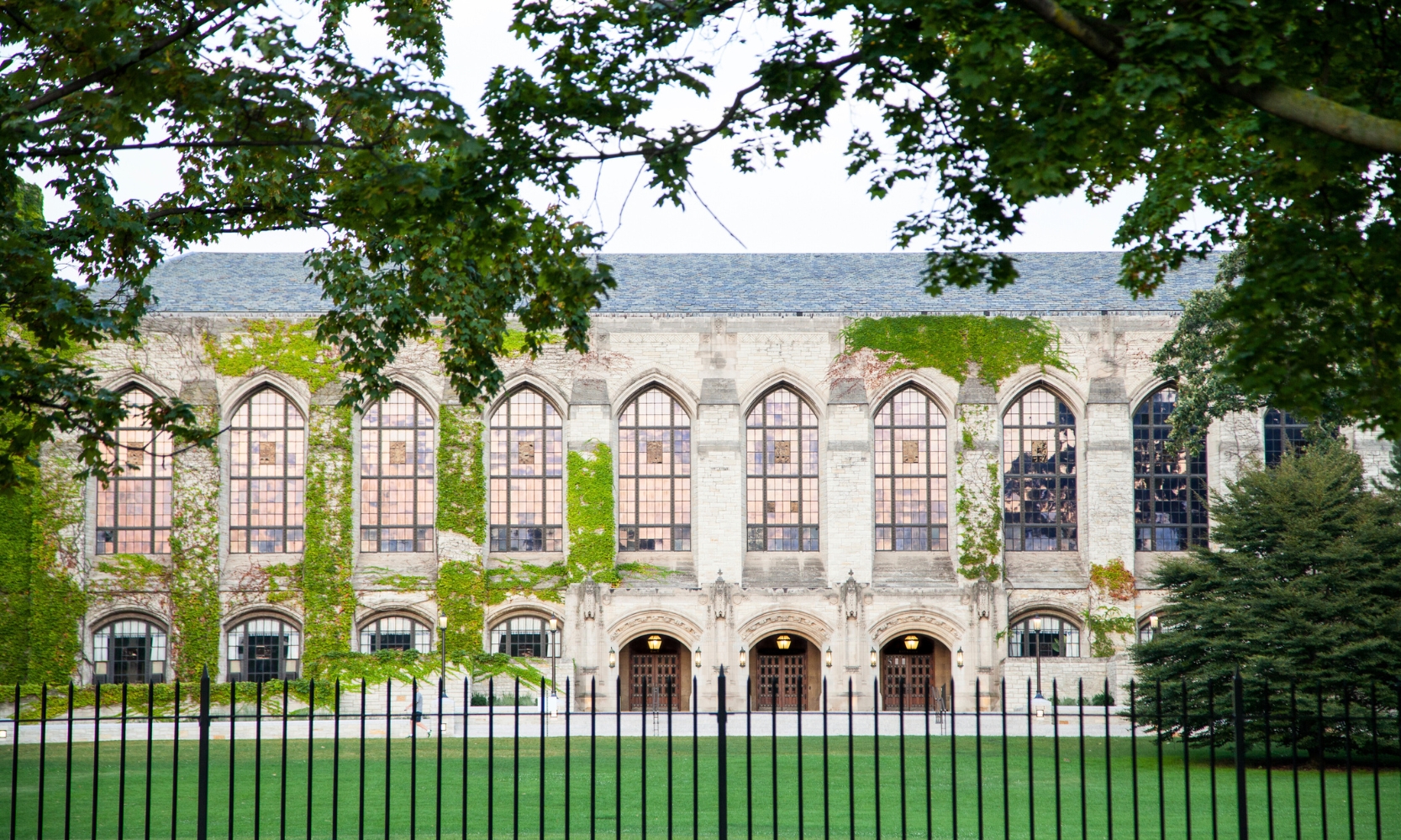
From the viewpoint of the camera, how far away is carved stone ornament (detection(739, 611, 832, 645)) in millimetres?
34188

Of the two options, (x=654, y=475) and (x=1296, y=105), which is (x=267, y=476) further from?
(x=1296, y=105)

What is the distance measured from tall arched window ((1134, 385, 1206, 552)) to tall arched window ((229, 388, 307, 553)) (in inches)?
837

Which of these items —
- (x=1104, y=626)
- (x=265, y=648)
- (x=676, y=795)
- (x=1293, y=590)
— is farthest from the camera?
(x=265, y=648)

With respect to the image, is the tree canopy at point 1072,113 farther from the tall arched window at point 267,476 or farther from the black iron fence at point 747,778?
the tall arched window at point 267,476

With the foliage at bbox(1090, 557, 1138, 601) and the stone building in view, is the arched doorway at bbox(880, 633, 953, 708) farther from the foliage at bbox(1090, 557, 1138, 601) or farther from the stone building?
the foliage at bbox(1090, 557, 1138, 601)

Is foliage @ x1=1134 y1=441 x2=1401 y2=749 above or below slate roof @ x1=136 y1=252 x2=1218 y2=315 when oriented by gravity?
below

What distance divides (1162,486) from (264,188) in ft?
92.5

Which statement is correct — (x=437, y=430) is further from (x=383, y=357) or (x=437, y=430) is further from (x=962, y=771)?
(x=383, y=357)

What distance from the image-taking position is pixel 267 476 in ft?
116

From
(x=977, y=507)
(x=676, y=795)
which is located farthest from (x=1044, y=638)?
(x=676, y=795)

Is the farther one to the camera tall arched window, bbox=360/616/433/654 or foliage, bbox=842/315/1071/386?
foliage, bbox=842/315/1071/386

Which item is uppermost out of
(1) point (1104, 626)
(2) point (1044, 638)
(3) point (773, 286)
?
(3) point (773, 286)

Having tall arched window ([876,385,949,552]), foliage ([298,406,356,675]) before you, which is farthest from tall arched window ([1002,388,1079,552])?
foliage ([298,406,356,675])

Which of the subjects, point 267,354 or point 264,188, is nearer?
point 264,188
